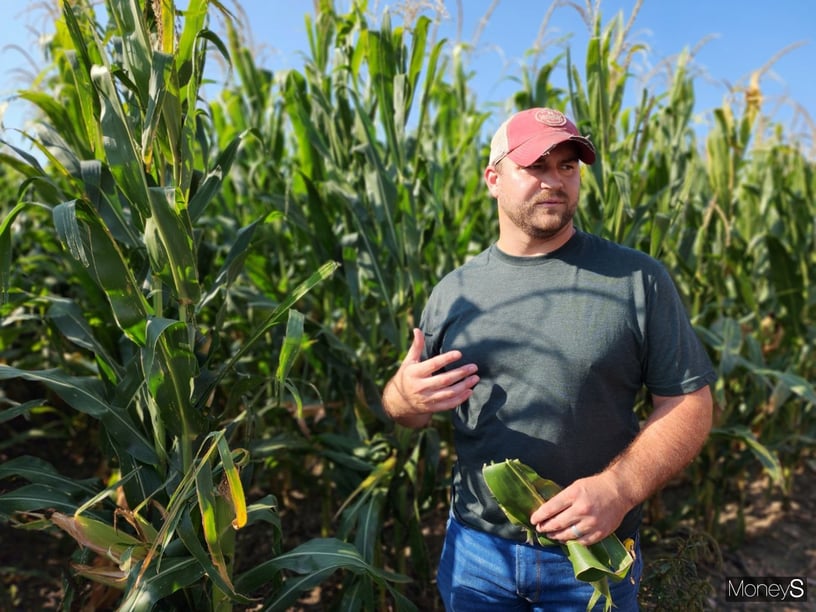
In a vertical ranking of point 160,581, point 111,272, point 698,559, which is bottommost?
point 698,559

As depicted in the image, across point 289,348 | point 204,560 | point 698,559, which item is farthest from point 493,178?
point 698,559

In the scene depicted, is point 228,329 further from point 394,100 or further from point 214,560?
point 214,560

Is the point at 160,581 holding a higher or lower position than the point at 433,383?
lower

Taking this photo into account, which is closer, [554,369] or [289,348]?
[289,348]

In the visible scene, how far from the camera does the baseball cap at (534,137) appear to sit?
4.70ft

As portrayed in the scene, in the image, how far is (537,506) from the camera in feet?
4.17

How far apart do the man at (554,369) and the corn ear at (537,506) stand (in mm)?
165

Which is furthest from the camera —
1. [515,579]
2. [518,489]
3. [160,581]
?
[515,579]

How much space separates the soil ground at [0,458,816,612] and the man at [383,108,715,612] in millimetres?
1066

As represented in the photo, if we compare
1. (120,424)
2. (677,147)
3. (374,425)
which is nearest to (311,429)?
(374,425)

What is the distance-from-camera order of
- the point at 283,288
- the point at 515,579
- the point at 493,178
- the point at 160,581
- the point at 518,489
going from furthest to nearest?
the point at 283,288
the point at 493,178
the point at 515,579
the point at 160,581
the point at 518,489

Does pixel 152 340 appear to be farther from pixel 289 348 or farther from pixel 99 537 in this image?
pixel 99 537

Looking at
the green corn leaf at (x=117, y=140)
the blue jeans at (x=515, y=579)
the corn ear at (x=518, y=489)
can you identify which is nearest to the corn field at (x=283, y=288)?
the green corn leaf at (x=117, y=140)

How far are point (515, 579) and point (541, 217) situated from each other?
899 millimetres
